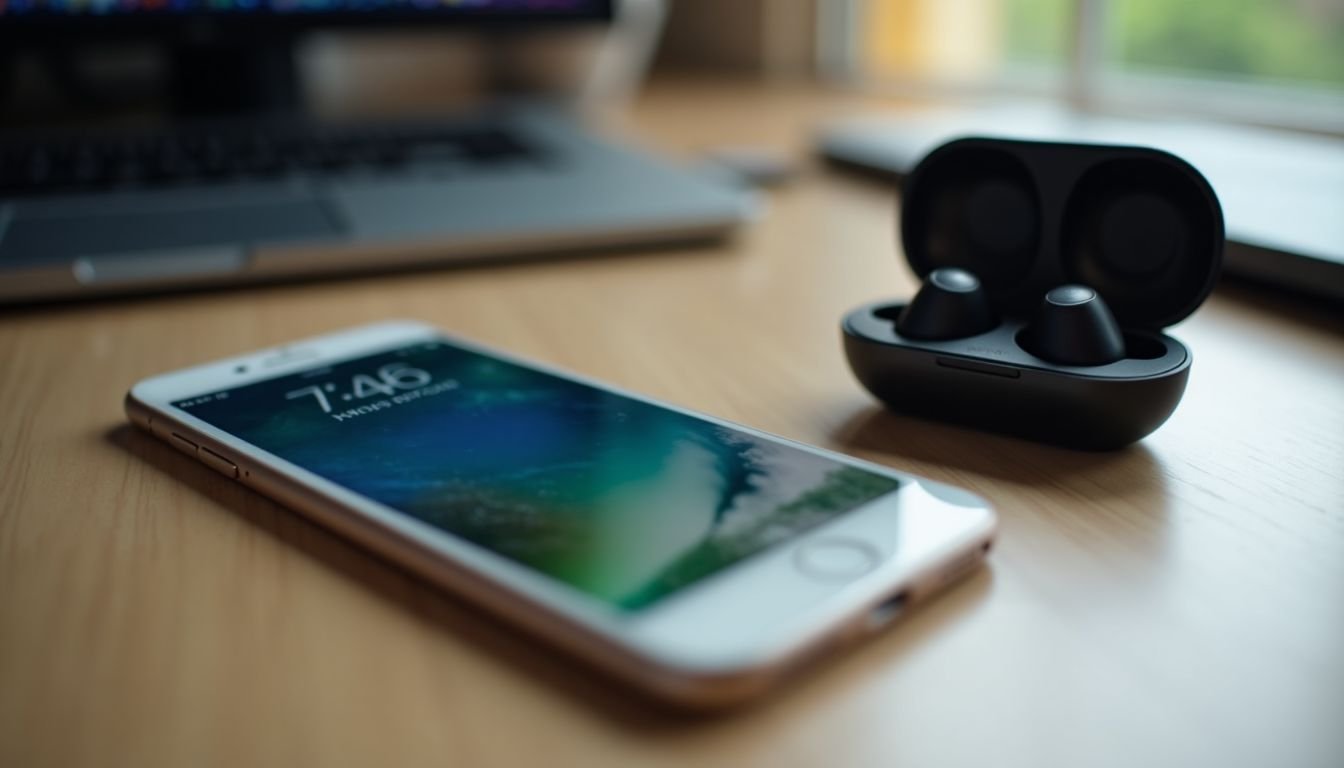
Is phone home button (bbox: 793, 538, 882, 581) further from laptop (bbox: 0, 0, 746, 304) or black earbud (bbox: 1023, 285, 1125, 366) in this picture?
laptop (bbox: 0, 0, 746, 304)

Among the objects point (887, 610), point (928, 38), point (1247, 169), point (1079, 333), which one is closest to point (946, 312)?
point (1079, 333)

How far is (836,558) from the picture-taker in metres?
0.27

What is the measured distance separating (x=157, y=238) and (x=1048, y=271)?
1.40 feet

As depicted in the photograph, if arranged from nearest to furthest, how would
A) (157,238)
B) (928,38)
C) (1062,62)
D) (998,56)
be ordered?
(157,238) < (1062,62) < (928,38) < (998,56)

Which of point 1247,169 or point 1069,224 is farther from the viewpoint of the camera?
point 1247,169

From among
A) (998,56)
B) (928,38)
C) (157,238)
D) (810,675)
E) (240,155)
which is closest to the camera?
(810,675)

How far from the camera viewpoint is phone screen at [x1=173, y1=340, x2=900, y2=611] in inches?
11.0

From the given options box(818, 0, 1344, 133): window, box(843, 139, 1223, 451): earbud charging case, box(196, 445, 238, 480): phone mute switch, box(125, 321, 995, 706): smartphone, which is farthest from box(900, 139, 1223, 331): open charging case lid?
box(818, 0, 1344, 133): window

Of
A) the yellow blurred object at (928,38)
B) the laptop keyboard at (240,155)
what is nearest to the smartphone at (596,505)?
the laptop keyboard at (240,155)

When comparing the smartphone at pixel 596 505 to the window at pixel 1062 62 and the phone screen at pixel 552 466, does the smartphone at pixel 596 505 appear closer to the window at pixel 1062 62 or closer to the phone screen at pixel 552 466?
the phone screen at pixel 552 466

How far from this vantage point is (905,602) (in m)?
0.27

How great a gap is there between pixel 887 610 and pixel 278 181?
1.69ft

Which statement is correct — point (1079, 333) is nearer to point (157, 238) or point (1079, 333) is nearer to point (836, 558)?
point (836, 558)

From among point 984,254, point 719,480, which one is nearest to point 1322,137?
point 984,254
